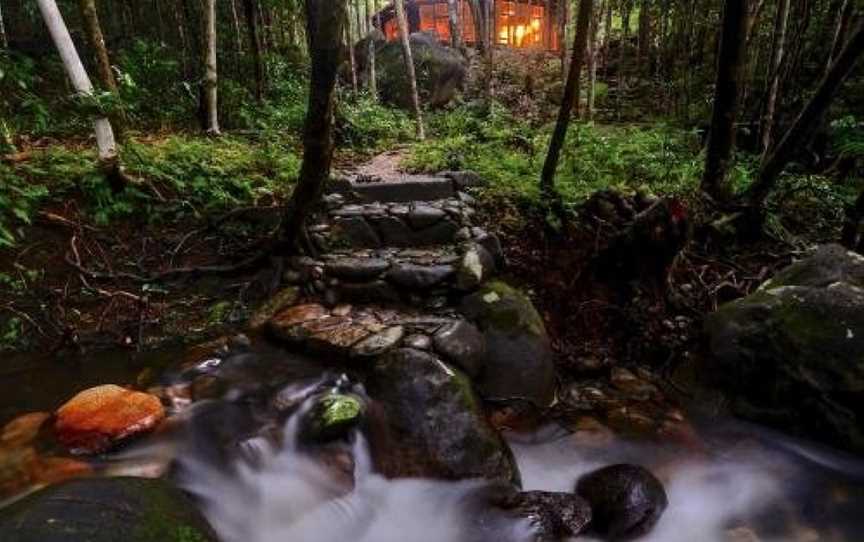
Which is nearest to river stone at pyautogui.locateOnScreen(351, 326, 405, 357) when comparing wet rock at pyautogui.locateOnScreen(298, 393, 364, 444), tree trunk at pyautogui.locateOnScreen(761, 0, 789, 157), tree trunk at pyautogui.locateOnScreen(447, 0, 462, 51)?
wet rock at pyautogui.locateOnScreen(298, 393, 364, 444)

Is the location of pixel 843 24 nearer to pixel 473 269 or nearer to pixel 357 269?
pixel 473 269

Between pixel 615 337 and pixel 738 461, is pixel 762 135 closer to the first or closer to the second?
pixel 615 337

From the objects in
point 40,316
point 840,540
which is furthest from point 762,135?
point 40,316

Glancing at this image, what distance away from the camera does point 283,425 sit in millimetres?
4223

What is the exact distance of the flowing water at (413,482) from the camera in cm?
369

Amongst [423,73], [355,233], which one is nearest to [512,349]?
[355,233]

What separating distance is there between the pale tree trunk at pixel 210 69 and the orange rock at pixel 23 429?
20.0 ft

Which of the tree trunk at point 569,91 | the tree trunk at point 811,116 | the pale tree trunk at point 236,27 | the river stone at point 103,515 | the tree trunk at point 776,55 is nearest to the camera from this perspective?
the river stone at point 103,515

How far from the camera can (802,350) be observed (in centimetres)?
460

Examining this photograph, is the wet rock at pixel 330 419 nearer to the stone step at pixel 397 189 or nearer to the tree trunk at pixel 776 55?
the stone step at pixel 397 189

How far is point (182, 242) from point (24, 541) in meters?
3.89

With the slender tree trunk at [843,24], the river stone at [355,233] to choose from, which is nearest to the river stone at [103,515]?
the river stone at [355,233]

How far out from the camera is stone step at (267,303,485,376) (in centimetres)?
461

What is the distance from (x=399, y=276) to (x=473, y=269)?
764 mm
